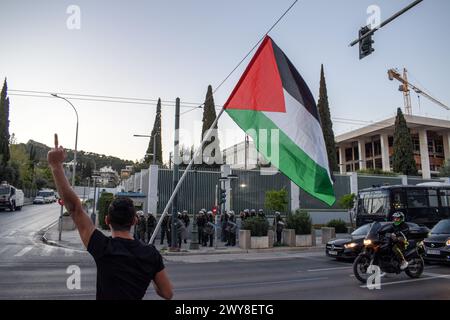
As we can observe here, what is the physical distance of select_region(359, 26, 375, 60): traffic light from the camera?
11.1 metres

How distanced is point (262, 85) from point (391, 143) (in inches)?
2511

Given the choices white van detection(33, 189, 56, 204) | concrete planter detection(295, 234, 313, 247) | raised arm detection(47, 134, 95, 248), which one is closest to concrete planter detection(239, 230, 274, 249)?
concrete planter detection(295, 234, 313, 247)

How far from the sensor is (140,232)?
60.4ft

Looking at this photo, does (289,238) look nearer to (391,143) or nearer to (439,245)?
(439,245)

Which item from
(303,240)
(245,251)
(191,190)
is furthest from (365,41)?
(191,190)

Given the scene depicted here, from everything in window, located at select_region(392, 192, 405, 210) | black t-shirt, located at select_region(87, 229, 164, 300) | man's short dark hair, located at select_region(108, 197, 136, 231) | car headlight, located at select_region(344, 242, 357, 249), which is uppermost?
window, located at select_region(392, 192, 405, 210)

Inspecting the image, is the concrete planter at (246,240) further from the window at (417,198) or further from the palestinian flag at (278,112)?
the palestinian flag at (278,112)

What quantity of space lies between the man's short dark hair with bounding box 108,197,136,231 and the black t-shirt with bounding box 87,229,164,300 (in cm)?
12

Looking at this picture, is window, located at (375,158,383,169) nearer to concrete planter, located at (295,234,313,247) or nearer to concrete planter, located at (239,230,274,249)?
concrete planter, located at (295,234,313,247)

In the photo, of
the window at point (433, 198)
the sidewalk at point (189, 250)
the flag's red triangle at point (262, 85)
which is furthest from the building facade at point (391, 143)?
the flag's red triangle at point (262, 85)

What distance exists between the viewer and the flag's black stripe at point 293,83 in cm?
605

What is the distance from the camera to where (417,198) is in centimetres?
2061

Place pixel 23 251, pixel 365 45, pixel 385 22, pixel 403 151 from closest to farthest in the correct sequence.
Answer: pixel 385 22 < pixel 365 45 < pixel 23 251 < pixel 403 151
